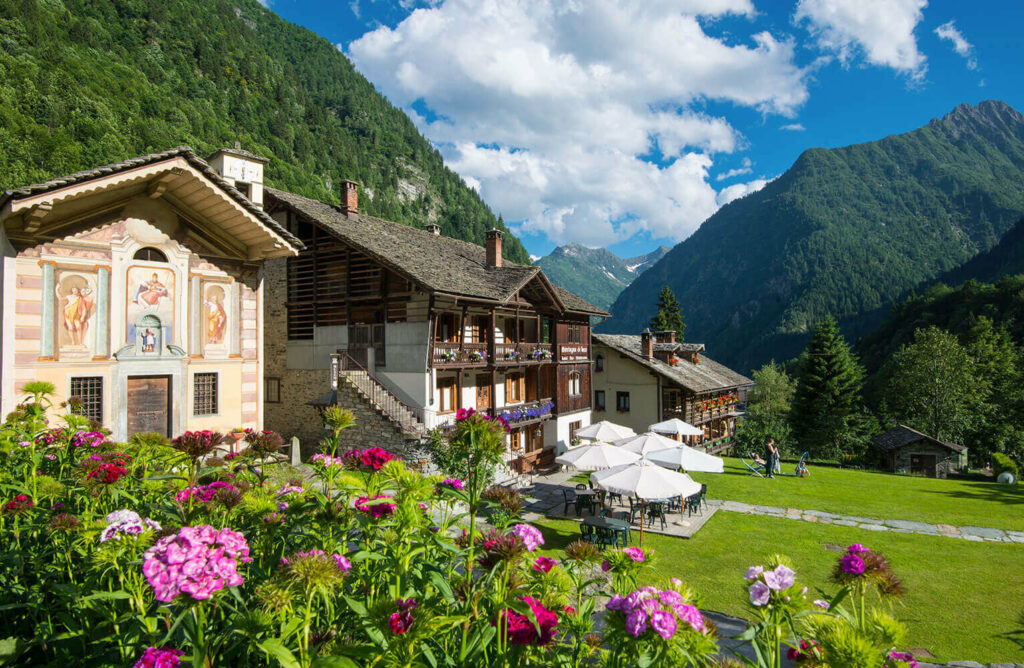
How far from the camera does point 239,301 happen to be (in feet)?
51.2

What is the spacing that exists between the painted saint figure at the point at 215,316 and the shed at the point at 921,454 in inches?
1546

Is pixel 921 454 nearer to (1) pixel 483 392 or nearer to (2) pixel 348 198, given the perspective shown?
(1) pixel 483 392

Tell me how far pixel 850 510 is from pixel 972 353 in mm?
40184

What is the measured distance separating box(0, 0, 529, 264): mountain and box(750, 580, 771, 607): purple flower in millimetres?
78852

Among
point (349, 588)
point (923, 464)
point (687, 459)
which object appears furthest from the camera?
point (923, 464)

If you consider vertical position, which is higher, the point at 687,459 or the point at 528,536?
the point at 528,536

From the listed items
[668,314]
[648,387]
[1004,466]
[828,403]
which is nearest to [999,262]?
[668,314]

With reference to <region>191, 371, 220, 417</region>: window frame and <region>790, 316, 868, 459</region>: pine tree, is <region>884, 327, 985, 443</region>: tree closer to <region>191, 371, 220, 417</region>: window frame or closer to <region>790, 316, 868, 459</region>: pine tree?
<region>790, 316, 868, 459</region>: pine tree

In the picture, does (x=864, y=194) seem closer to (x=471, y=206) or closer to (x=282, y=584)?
(x=471, y=206)

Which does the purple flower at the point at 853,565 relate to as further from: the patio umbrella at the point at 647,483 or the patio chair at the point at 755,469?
the patio chair at the point at 755,469

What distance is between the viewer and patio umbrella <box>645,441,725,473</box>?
17422mm

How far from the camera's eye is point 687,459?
17969 millimetres

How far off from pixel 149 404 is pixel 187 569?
49.1 ft

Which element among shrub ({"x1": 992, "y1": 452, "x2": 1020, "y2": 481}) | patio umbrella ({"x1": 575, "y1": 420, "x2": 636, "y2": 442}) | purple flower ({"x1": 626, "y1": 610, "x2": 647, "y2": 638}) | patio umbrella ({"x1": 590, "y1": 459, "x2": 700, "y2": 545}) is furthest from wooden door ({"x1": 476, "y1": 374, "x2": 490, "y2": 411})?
shrub ({"x1": 992, "y1": 452, "x2": 1020, "y2": 481})
